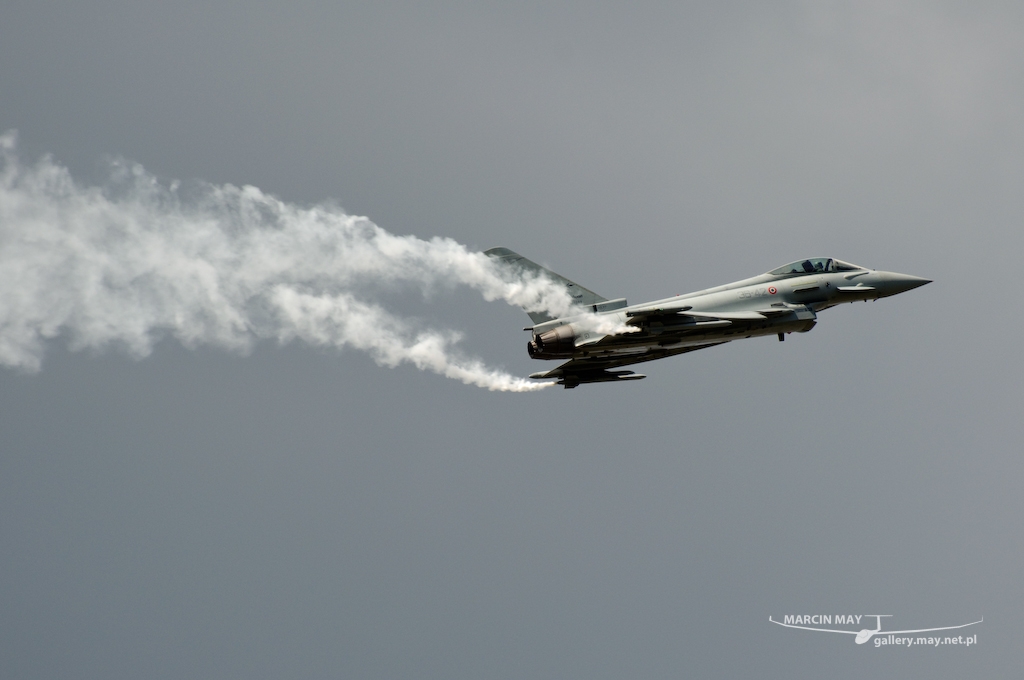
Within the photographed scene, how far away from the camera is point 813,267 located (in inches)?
1377

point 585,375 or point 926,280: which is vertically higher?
point 926,280

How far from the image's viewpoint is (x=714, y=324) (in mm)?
32812

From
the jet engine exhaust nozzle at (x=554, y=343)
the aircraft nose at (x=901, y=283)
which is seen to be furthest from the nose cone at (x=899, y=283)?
the jet engine exhaust nozzle at (x=554, y=343)

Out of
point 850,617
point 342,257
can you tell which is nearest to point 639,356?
point 342,257

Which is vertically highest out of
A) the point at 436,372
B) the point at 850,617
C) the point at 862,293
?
the point at 862,293

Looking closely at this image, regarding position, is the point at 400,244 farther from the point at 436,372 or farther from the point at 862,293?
the point at 862,293

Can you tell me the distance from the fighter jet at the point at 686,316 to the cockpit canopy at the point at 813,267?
3 centimetres

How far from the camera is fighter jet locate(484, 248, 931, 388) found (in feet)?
106

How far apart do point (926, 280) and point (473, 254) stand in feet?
47.2

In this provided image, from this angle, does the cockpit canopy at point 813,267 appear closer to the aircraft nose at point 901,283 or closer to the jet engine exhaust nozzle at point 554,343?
the aircraft nose at point 901,283

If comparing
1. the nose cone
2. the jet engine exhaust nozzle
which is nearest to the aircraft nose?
the nose cone

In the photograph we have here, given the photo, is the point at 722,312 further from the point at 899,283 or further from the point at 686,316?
the point at 899,283

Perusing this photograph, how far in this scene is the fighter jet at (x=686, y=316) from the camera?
32.2 meters

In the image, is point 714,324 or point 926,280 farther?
point 926,280
